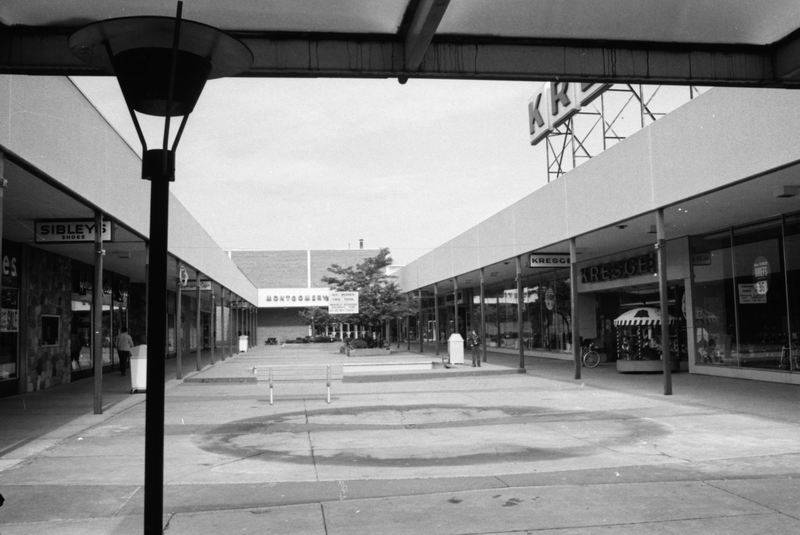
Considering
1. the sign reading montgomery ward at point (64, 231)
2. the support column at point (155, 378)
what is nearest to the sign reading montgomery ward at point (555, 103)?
the sign reading montgomery ward at point (64, 231)

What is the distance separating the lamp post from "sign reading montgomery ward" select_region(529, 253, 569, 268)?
1920 centimetres

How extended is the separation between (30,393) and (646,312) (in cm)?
1749

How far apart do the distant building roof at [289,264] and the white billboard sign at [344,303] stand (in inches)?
1251

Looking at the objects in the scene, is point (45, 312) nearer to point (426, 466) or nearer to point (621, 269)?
point (426, 466)

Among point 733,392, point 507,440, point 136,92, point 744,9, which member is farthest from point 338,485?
point 733,392

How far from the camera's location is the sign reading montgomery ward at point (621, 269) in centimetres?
2309

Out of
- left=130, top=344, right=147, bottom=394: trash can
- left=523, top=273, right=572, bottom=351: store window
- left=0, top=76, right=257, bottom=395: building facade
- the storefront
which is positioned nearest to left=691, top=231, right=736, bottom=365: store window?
the storefront

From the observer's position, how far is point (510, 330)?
37344 millimetres

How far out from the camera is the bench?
16.2m

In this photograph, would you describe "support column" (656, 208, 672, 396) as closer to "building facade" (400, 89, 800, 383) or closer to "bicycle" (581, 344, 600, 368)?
"building facade" (400, 89, 800, 383)

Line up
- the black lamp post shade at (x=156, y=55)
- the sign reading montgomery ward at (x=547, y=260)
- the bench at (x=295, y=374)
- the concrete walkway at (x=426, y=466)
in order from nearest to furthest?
the black lamp post shade at (x=156, y=55)
the concrete walkway at (x=426, y=466)
the bench at (x=295, y=374)
the sign reading montgomery ward at (x=547, y=260)

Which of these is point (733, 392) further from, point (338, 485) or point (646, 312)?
point (338, 485)

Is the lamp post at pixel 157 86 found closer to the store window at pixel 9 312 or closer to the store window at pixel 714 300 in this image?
the store window at pixel 9 312

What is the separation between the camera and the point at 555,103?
24.8m
